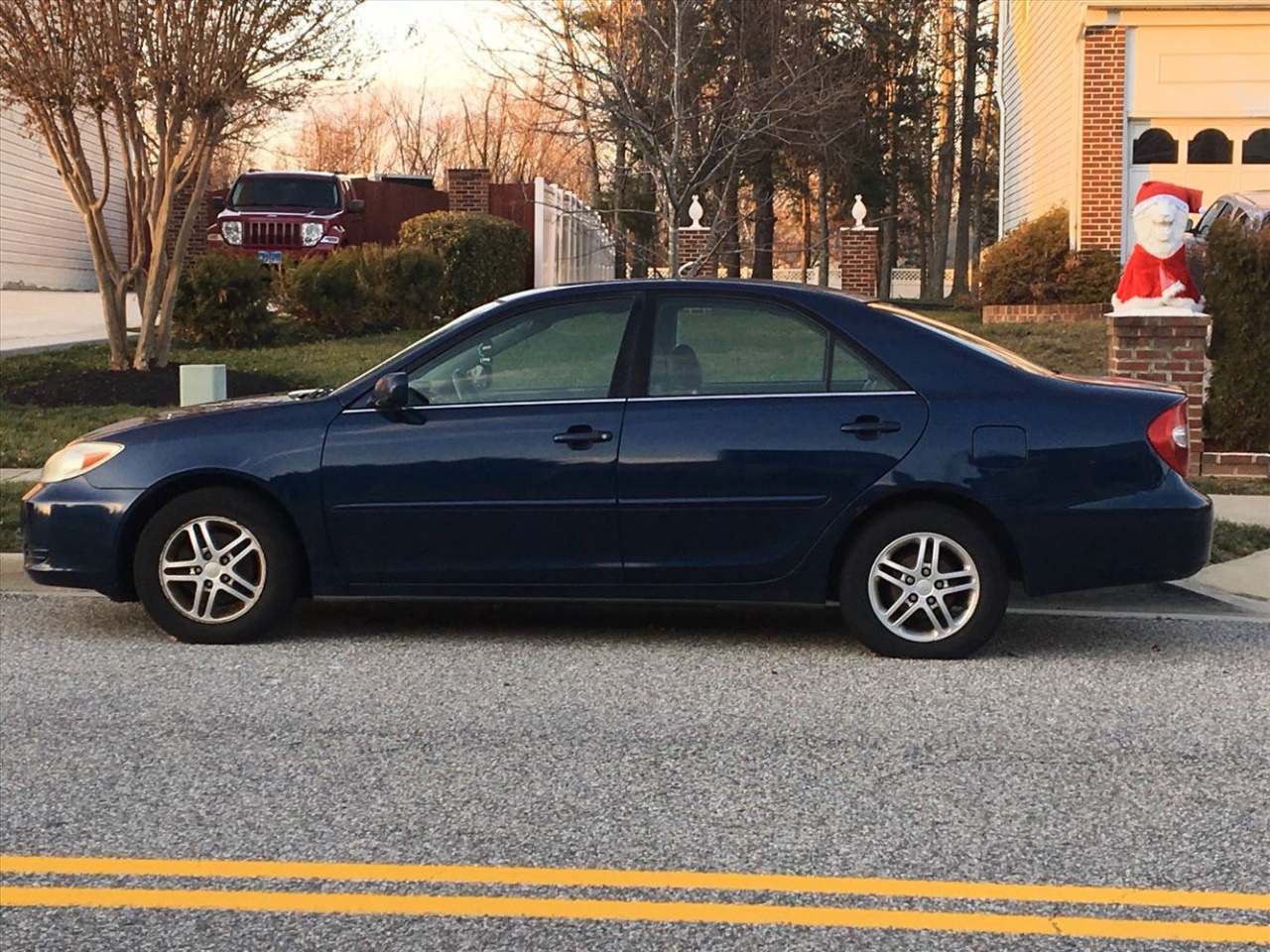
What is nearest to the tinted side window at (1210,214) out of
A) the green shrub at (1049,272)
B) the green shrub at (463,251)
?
the green shrub at (1049,272)

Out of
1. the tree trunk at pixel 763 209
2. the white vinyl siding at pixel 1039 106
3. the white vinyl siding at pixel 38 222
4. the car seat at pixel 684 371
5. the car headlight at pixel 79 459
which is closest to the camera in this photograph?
the car seat at pixel 684 371

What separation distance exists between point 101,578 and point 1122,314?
683 centimetres

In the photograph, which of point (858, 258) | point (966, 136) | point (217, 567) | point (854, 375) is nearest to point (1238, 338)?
point (854, 375)

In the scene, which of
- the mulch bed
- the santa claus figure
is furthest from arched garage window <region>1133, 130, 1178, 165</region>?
the mulch bed

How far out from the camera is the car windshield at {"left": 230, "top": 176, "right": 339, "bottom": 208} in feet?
77.4

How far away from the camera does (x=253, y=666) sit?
A: 651 cm

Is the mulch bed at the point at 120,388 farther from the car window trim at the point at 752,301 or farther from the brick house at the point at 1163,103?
the brick house at the point at 1163,103

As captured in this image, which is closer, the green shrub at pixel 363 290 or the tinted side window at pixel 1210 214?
the tinted side window at pixel 1210 214

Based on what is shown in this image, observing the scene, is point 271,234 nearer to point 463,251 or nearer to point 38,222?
point 463,251

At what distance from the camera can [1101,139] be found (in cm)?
2055

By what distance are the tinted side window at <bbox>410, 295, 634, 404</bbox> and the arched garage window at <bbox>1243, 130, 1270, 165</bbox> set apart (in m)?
16.0

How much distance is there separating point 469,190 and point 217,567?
21.2m

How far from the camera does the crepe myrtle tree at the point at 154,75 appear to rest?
13984mm

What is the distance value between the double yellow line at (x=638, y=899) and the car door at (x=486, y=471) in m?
2.50
